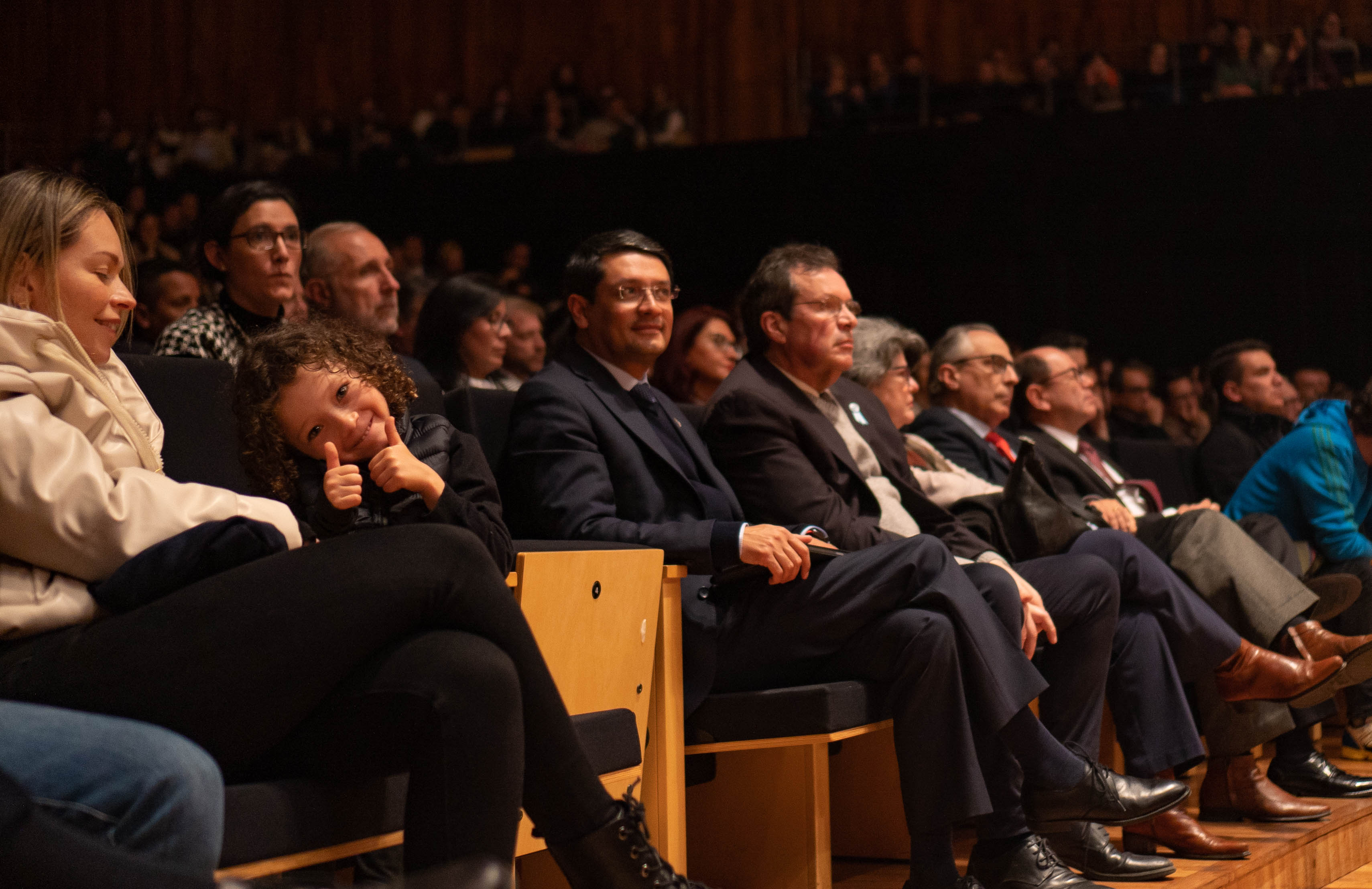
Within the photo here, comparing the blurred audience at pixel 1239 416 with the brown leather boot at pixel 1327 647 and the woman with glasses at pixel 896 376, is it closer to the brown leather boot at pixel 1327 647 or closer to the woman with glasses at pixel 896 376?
the woman with glasses at pixel 896 376

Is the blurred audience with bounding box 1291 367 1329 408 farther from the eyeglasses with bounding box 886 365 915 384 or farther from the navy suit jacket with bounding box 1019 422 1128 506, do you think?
the eyeglasses with bounding box 886 365 915 384

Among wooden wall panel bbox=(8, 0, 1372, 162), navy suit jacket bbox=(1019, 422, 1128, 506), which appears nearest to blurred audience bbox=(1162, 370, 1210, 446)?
wooden wall panel bbox=(8, 0, 1372, 162)

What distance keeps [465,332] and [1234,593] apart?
178 centimetres

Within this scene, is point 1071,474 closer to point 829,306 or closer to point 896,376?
point 896,376

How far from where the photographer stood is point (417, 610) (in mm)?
1179

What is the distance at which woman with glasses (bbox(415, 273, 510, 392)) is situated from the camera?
3.21m

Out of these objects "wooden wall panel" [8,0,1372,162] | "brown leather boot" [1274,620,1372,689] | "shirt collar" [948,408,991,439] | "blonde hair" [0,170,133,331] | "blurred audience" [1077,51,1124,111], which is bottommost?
"brown leather boot" [1274,620,1372,689]

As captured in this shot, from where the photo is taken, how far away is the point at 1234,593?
2557mm

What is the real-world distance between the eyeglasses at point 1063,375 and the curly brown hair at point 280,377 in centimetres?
227

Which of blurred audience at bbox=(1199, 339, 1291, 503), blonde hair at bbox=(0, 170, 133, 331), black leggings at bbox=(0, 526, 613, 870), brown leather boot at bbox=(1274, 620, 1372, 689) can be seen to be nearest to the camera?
black leggings at bbox=(0, 526, 613, 870)

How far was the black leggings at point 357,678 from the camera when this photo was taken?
1104 mm

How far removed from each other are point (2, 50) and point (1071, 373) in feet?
29.6

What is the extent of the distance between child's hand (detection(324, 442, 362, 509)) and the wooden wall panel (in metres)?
6.46

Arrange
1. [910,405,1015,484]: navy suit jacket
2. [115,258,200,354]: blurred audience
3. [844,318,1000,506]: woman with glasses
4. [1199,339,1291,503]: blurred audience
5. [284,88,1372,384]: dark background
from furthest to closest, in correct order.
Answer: [284,88,1372,384]: dark background, [1199,339,1291,503]: blurred audience, [115,258,200,354]: blurred audience, [910,405,1015,484]: navy suit jacket, [844,318,1000,506]: woman with glasses
